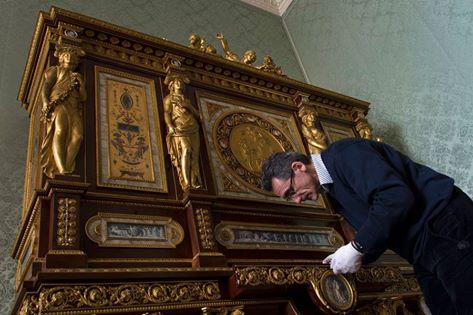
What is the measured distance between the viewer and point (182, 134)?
9.45ft

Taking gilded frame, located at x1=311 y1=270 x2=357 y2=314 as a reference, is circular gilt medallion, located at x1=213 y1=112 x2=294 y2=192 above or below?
above

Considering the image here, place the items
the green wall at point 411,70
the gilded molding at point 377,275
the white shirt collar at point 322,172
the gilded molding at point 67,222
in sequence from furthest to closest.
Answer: the green wall at point 411,70
the gilded molding at point 377,275
the gilded molding at point 67,222
the white shirt collar at point 322,172

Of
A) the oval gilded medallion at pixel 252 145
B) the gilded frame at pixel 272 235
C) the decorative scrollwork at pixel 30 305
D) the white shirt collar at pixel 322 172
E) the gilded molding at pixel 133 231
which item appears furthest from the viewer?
the oval gilded medallion at pixel 252 145

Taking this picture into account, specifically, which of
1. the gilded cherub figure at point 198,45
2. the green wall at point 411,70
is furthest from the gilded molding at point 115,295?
the green wall at point 411,70

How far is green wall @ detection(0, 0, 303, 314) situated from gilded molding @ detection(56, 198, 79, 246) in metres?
1.03

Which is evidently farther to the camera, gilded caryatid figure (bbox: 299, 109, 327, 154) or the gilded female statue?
the gilded female statue

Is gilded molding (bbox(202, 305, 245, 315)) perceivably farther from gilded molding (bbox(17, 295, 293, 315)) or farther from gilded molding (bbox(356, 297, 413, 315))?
gilded molding (bbox(356, 297, 413, 315))

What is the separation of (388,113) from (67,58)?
11.1 ft

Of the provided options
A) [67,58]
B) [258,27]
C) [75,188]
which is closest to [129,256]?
[75,188]

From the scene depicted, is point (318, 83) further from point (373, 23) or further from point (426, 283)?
point (426, 283)

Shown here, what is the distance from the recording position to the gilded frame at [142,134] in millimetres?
2564

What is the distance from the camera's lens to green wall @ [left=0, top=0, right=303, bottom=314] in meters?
3.14

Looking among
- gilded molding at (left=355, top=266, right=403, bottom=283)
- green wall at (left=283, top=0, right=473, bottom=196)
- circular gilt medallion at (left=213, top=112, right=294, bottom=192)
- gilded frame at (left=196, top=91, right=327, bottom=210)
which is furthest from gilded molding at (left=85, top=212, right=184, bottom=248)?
green wall at (left=283, top=0, right=473, bottom=196)

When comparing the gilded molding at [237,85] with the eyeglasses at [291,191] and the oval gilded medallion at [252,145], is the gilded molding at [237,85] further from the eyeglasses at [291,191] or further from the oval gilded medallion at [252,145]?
the eyeglasses at [291,191]
